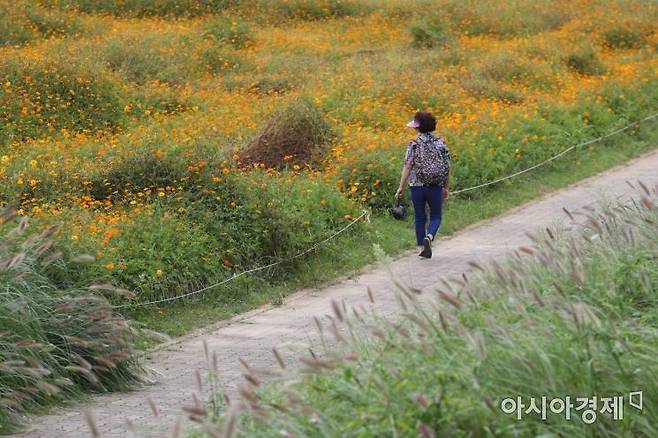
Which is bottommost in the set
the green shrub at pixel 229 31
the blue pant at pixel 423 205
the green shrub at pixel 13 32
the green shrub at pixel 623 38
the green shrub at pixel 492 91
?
the green shrub at pixel 623 38

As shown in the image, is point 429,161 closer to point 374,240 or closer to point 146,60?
point 374,240

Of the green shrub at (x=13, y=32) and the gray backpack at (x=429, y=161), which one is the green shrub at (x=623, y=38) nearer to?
the green shrub at (x=13, y=32)

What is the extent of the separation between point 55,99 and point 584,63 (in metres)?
12.4

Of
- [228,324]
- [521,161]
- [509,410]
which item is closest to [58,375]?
[228,324]

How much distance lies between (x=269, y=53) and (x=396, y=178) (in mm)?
11387

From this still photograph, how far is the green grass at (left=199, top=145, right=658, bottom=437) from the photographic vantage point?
17.3ft

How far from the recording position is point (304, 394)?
5594 millimetres

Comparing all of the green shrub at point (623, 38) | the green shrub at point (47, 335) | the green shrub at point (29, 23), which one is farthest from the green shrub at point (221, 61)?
the green shrub at point (47, 335)

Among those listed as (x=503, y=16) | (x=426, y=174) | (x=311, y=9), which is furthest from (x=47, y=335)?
(x=503, y=16)

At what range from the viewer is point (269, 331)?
1043 cm

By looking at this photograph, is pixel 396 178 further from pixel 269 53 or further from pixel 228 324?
pixel 269 53

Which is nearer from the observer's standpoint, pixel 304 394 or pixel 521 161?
pixel 304 394

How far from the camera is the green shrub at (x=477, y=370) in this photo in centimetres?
527

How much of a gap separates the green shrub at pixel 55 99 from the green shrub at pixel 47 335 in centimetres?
800
